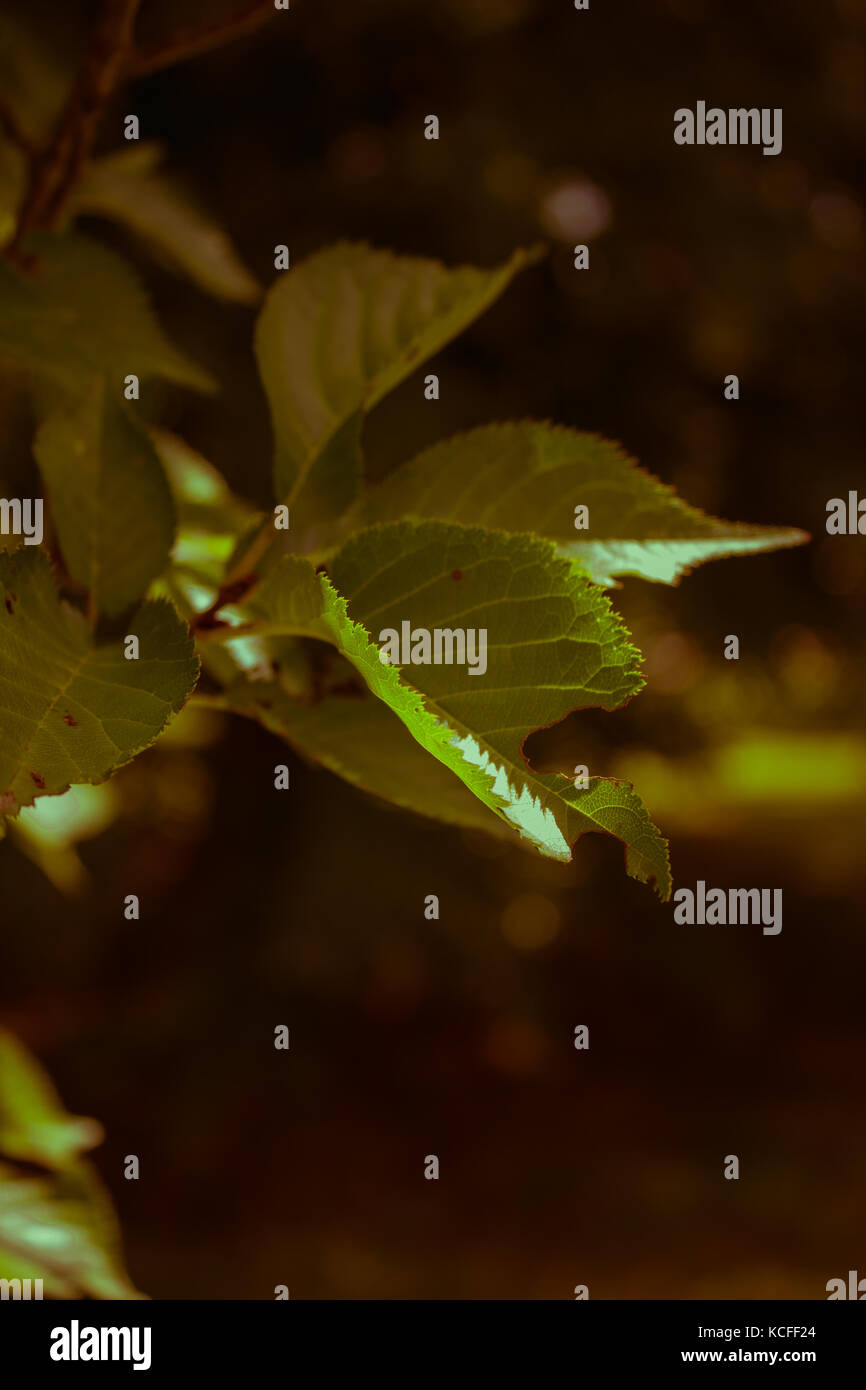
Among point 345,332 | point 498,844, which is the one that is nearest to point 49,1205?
point 345,332

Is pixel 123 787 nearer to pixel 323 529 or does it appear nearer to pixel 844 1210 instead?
pixel 844 1210

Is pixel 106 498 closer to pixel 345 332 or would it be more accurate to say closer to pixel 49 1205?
pixel 345 332

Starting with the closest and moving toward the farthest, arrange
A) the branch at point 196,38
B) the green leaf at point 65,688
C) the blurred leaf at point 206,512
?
the green leaf at point 65,688 < the branch at point 196,38 < the blurred leaf at point 206,512

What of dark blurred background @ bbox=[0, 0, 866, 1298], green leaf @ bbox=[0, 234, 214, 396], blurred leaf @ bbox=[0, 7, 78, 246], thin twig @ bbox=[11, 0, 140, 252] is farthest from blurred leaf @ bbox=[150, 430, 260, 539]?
dark blurred background @ bbox=[0, 0, 866, 1298]

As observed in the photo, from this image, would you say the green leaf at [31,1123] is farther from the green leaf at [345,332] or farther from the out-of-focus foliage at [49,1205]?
the green leaf at [345,332]

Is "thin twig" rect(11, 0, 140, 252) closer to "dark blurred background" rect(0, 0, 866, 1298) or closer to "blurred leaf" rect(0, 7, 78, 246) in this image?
"blurred leaf" rect(0, 7, 78, 246)

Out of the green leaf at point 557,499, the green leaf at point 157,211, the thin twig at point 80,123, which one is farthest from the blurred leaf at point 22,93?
the green leaf at point 557,499
